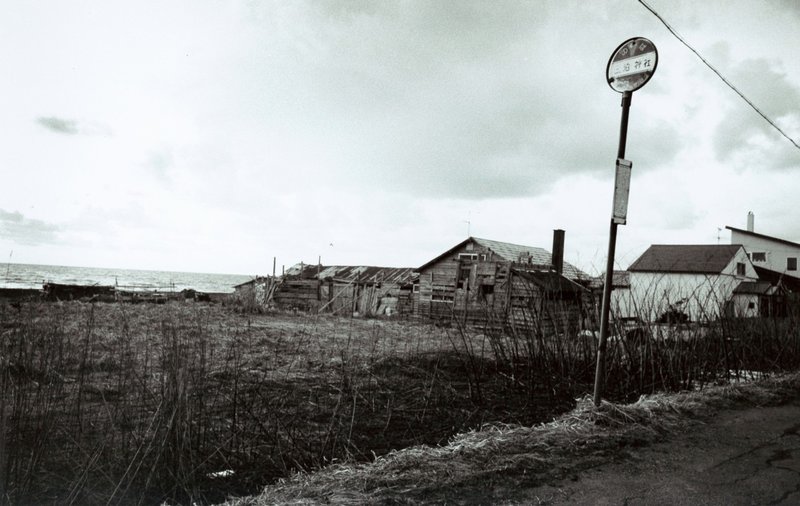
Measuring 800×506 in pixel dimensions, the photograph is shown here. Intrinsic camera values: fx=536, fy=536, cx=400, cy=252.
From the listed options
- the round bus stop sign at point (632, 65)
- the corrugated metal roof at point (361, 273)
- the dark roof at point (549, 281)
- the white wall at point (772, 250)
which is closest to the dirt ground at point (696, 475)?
the dark roof at point (549, 281)

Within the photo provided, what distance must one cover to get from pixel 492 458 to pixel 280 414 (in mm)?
2500

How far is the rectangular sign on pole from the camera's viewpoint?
487 centimetres

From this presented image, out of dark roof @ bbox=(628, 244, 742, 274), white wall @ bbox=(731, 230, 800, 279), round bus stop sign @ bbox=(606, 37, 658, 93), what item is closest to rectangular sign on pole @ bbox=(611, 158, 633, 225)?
round bus stop sign @ bbox=(606, 37, 658, 93)

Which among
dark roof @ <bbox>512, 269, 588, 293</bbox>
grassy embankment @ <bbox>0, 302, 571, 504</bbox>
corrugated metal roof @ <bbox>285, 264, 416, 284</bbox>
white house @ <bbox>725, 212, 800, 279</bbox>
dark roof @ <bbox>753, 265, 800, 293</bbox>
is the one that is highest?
white house @ <bbox>725, 212, 800, 279</bbox>

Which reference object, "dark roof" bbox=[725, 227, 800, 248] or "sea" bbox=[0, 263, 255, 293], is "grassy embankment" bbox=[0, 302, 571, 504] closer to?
"sea" bbox=[0, 263, 255, 293]

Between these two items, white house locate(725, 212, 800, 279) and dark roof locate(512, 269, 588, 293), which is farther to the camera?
white house locate(725, 212, 800, 279)

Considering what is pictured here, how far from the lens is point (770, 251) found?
44.4 m

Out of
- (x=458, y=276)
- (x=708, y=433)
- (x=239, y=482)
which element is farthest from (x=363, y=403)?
(x=458, y=276)

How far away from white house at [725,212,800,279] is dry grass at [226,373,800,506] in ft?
149

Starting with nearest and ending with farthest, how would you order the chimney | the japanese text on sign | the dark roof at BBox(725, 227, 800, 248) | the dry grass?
the dry grass
the japanese text on sign
the chimney
the dark roof at BBox(725, 227, 800, 248)

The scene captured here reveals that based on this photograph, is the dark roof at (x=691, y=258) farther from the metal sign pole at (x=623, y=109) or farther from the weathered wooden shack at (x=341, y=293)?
the metal sign pole at (x=623, y=109)

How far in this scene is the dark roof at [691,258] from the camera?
118ft

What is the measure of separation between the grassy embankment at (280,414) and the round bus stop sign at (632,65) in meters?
3.01

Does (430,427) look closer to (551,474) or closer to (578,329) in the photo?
(551,474)
